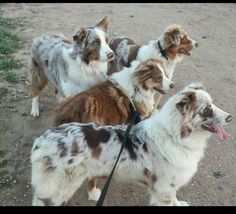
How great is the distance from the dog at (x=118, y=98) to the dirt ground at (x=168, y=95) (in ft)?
2.87

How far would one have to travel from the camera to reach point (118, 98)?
527cm

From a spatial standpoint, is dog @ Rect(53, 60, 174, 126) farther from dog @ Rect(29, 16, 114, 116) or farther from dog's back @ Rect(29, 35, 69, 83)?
dog's back @ Rect(29, 35, 69, 83)

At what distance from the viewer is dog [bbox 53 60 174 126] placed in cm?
494

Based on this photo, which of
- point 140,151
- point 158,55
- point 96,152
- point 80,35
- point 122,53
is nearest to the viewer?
point 96,152

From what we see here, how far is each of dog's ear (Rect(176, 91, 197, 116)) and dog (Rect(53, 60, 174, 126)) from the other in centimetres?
131

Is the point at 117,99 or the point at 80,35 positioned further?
the point at 80,35

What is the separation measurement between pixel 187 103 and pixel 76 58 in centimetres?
227

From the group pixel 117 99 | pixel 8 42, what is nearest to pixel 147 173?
pixel 117 99

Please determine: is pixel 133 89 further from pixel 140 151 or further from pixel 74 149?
pixel 74 149

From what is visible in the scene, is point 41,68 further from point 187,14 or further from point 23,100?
point 187,14

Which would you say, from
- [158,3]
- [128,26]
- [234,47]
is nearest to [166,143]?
[234,47]

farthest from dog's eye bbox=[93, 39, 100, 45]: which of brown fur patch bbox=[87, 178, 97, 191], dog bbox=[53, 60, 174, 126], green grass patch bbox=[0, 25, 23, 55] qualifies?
green grass patch bbox=[0, 25, 23, 55]

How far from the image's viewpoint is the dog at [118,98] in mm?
4938

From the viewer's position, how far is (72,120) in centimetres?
487
